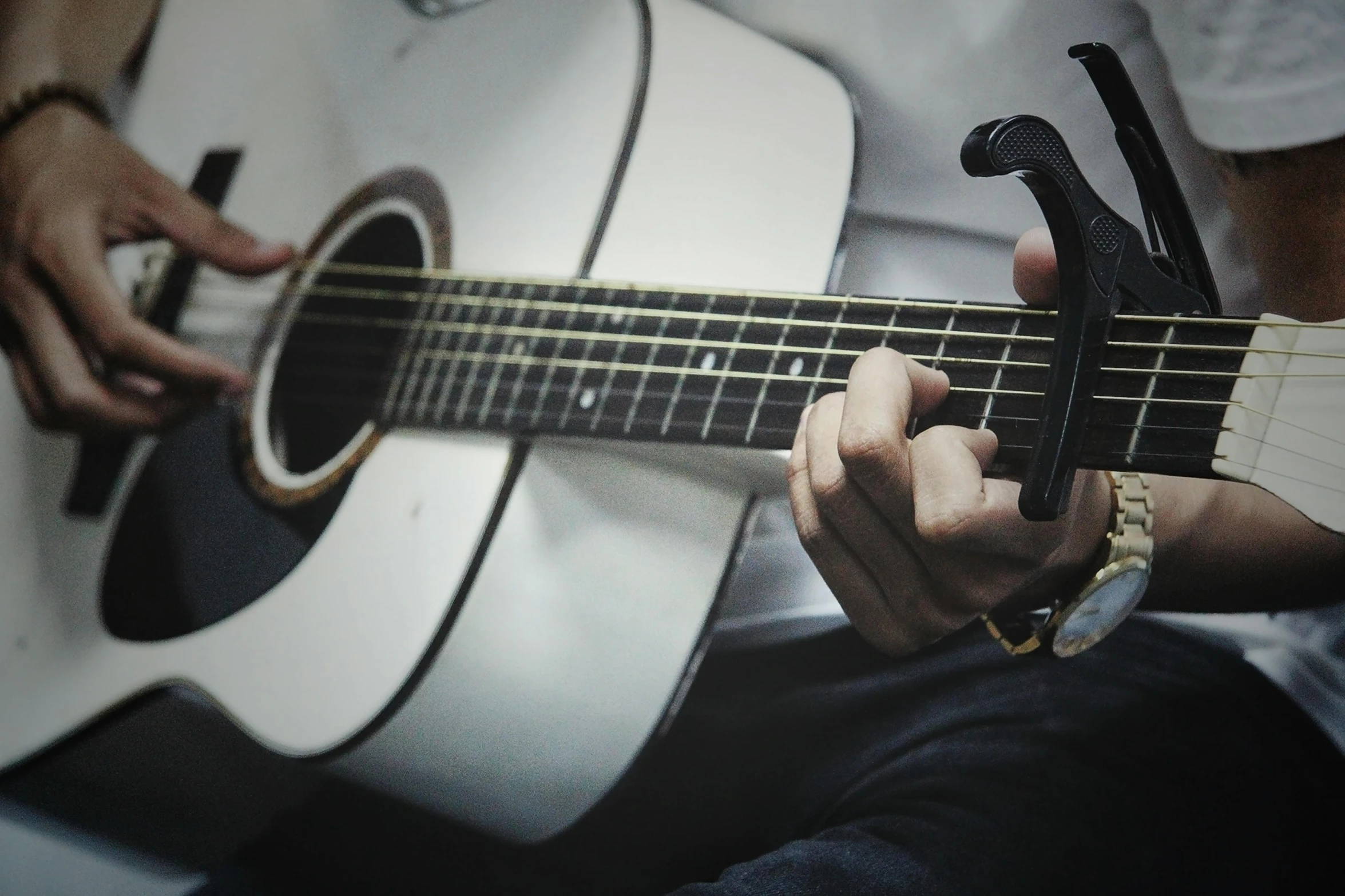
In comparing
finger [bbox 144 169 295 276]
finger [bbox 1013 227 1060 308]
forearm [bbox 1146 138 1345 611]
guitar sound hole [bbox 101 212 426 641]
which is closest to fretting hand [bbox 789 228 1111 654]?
finger [bbox 1013 227 1060 308]

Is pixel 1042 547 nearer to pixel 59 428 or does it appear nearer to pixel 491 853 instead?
pixel 491 853

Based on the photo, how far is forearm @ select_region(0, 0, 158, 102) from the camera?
0.69 m

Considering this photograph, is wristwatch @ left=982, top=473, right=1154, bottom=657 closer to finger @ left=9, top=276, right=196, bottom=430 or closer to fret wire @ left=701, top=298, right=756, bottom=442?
fret wire @ left=701, top=298, right=756, bottom=442

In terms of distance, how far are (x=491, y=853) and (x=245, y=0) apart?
2.21 ft

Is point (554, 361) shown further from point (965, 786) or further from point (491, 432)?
point (965, 786)

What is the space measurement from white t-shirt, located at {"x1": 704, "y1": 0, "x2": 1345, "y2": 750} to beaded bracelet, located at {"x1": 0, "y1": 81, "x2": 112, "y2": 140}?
0.50 m

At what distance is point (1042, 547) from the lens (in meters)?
0.32

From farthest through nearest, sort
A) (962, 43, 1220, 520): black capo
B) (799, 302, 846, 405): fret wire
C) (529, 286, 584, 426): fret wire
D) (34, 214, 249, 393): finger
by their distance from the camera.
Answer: (34, 214, 249, 393): finger → (529, 286, 584, 426): fret wire → (799, 302, 846, 405): fret wire → (962, 43, 1220, 520): black capo

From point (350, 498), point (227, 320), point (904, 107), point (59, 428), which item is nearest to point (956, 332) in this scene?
point (904, 107)

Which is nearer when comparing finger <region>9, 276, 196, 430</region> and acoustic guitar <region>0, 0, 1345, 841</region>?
acoustic guitar <region>0, 0, 1345, 841</region>

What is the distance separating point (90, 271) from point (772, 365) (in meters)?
0.52

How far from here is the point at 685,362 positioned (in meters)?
0.43

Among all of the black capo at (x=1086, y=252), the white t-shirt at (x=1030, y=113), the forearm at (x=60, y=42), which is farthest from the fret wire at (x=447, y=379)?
the forearm at (x=60, y=42)

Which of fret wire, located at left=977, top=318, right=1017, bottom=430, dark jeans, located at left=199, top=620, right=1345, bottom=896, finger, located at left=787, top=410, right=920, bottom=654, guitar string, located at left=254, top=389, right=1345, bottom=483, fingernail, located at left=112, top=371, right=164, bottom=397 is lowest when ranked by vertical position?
dark jeans, located at left=199, top=620, right=1345, bottom=896
